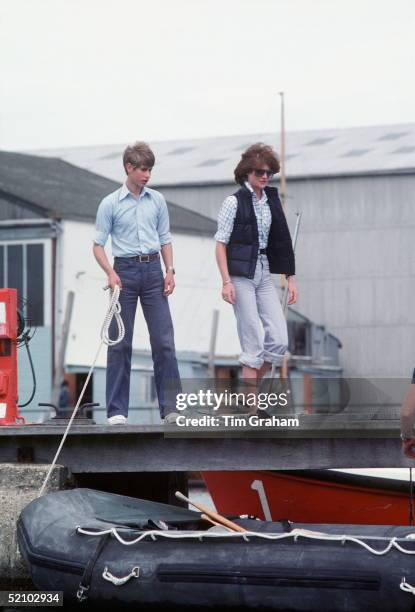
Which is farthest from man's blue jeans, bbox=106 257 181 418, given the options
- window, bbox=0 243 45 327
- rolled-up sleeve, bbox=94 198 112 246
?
window, bbox=0 243 45 327

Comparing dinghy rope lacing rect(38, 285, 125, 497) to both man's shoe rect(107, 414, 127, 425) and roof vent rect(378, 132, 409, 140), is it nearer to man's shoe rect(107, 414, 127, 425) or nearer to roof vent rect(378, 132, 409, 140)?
man's shoe rect(107, 414, 127, 425)

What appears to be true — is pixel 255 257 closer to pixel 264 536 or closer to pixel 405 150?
pixel 264 536

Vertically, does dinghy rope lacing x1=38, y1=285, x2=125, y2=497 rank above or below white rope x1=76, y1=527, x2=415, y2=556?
above

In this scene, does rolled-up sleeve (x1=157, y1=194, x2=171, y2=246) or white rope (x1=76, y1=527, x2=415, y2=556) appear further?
rolled-up sleeve (x1=157, y1=194, x2=171, y2=246)

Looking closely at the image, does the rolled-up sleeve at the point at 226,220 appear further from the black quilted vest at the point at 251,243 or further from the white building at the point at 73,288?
the white building at the point at 73,288

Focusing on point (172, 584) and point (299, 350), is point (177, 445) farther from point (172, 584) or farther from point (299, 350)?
point (299, 350)

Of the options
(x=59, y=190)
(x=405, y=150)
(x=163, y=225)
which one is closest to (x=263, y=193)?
(x=163, y=225)

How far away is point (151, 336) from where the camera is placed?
1147 centimetres

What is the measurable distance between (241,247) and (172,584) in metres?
2.90

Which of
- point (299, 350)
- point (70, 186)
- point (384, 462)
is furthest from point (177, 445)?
point (299, 350)

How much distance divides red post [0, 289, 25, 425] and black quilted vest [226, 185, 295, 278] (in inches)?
69.5

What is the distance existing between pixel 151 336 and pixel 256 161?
153 centimetres

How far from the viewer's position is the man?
11219 mm

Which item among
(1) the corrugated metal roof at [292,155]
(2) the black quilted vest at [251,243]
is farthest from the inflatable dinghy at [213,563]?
(1) the corrugated metal roof at [292,155]
